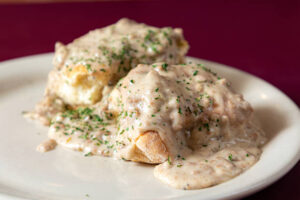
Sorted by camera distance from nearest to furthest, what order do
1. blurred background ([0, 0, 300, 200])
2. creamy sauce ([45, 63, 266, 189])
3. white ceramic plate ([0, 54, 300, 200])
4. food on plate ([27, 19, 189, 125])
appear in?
white ceramic plate ([0, 54, 300, 200])
creamy sauce ([45, 63, 266, 189])
food on plate ([27, 19, 189, 125])
blurred background ([0, 0, 300, 200])

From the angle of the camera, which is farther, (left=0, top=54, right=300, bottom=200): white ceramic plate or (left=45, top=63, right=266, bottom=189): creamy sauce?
(left=45, top=63, right=266, bottom=189): creamy sauce

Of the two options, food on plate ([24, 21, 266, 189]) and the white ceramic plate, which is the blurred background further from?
food on plate ([24, 21, 266, 189])

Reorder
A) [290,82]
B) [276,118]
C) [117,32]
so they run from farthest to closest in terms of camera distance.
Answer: [290,82] < [117,32] < [276,118]

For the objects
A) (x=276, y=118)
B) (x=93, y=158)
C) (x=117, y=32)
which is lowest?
(x=93, y=158)

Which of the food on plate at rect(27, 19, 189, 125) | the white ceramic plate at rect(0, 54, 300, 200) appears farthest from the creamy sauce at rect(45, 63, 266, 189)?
the food on plate at rect(27, 19, 189, 125)

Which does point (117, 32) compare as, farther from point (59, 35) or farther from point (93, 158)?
point (59, 35)

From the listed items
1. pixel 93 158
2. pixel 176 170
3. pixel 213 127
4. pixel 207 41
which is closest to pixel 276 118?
pixel 213 127
